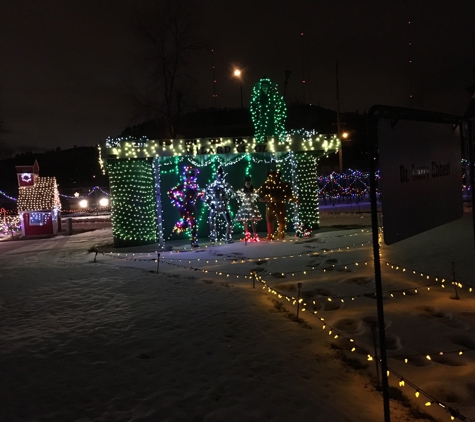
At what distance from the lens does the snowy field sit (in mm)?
3791

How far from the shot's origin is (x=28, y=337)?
572cm

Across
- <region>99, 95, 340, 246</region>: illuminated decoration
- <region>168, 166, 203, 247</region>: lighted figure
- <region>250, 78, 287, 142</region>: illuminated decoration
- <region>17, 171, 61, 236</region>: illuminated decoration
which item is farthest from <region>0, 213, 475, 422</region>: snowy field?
<region>17, 171, 61, 236</region>: illuminated decoration

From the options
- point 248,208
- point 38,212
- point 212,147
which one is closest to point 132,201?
point 212,147

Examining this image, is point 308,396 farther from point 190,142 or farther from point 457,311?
point 190,142

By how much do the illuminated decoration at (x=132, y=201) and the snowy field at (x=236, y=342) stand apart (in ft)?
15.5

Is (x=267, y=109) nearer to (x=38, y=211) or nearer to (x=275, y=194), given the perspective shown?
(x=275, y=194)

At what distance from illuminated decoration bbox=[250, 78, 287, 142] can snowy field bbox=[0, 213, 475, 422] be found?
6.88 metres

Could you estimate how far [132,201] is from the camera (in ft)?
48.8

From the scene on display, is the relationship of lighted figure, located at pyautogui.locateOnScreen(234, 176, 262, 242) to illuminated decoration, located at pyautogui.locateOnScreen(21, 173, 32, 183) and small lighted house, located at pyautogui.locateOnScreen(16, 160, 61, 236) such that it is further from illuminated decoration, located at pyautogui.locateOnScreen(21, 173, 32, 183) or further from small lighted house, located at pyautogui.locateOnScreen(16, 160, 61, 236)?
illuminated decoration, located at pyautogui.locateOnScreen(21, 173, 32, 183)

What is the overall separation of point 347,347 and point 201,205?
11334mm

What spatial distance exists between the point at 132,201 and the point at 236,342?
10.5 m

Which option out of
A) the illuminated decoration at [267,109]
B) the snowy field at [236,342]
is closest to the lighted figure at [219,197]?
the illuminated decoration at [267,109]

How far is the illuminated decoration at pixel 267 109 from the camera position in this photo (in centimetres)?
1543

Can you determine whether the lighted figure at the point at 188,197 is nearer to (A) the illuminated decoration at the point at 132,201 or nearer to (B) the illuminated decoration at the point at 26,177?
(A) the illuminated decoration at the point at 132,201
